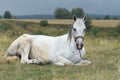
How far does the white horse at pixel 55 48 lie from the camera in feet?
33.9

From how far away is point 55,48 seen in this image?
10.9 m

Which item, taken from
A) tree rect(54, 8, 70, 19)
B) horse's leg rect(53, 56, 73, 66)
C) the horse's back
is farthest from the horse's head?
tree rect(54, 8, 70, 19)

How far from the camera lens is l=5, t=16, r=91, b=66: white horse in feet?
33.9

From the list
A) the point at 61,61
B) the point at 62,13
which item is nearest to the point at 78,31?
the point at 61,61

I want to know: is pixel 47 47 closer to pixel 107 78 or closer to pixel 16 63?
pixel 16 63

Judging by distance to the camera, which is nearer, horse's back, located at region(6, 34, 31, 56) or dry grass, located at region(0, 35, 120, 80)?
dry grass, located at region(0, 35, 120, 80)

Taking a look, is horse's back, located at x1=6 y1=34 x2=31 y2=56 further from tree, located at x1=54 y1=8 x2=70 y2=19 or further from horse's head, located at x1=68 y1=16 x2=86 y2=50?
tree, located at x1=54 y1=8 x2=70 y2=19

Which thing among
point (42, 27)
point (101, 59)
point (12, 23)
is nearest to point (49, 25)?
point (42, 27)

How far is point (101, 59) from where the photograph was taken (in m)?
11.8

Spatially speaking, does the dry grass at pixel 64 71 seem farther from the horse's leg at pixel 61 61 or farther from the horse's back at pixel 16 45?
the horse's back at pixel 16 45

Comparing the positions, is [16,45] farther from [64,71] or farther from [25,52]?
[64,71]

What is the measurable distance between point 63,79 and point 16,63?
10.1 ft

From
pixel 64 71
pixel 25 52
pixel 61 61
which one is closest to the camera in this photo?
pixel 64 71

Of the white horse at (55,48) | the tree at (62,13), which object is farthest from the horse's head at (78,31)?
the tree at (62,13)
